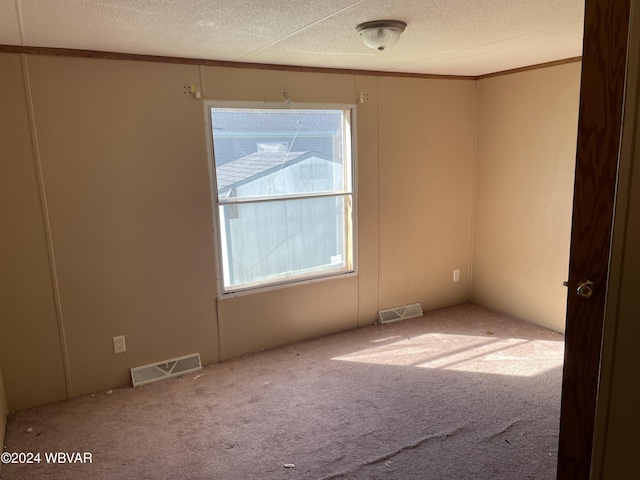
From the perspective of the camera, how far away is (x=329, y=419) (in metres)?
2.77

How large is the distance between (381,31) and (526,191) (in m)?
2.32

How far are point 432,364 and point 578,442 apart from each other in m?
2.01

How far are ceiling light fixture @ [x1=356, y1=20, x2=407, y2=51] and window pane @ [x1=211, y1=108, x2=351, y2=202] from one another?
1.22 m

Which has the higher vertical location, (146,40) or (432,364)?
(146,40)

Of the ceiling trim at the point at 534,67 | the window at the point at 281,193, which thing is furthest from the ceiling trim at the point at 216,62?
the window at the point at 281,193

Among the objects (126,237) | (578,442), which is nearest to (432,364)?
(578,442)

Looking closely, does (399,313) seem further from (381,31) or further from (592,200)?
(592,200)

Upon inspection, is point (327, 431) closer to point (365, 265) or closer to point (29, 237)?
point (365, 265)

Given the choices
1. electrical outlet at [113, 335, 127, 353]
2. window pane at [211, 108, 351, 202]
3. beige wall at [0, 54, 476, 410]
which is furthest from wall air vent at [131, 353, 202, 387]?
window pane at [211, 108, 351, 202]

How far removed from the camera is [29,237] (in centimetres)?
282

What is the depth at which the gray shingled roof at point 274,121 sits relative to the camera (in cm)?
336

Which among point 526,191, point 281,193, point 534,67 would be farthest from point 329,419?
point 534,67

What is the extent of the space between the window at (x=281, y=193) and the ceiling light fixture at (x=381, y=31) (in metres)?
1.20

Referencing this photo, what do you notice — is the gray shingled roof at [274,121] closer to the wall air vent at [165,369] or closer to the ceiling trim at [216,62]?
the ceiling trim at [216,62]
